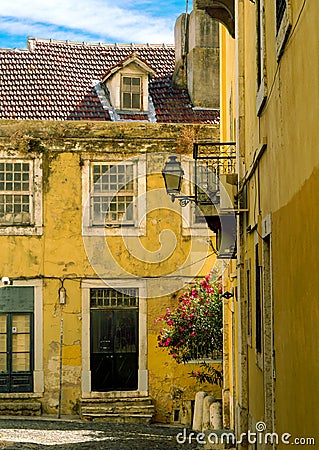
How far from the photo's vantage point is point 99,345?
64.4 ft

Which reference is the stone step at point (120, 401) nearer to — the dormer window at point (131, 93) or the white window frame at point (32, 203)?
the white window frame at point (32, 203)

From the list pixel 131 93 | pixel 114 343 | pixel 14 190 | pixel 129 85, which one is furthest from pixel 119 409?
pixel 129 85

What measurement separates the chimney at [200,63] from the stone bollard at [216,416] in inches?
362

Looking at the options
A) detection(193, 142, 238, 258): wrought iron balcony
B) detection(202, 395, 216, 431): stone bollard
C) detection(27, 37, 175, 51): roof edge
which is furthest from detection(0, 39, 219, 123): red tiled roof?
detection(202, 395, 216, 431): stone bollard

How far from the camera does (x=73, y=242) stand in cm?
1973

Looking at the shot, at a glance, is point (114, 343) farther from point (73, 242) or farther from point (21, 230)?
point (21, 230)

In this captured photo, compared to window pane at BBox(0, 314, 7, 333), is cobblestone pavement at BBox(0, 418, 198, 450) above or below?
below

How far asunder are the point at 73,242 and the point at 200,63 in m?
5.79

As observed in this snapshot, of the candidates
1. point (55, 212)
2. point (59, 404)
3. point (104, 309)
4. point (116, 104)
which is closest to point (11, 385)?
point (59, 404)

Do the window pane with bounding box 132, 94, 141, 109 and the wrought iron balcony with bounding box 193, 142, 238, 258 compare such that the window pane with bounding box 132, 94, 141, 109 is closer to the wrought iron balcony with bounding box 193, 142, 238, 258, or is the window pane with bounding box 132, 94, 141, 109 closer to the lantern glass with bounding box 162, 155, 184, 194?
the wrought iron balcony with bounding box 193, 142, 238, 258

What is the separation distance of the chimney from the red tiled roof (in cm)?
31

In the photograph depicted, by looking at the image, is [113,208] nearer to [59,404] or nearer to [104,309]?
[104,309]

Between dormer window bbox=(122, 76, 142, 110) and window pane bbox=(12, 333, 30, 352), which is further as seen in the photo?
dormer window bbox=(122, 76, 142, 110)

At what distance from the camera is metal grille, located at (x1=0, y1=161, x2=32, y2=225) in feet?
64.6
